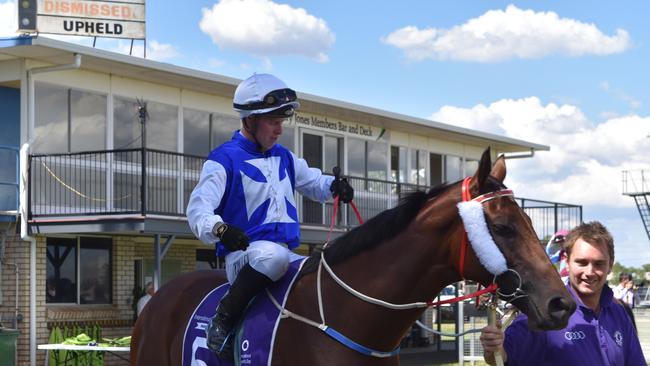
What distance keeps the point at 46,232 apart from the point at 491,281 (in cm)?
1560

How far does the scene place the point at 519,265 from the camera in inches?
173

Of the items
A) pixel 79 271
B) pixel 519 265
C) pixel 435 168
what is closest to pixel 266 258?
pixel 519 265

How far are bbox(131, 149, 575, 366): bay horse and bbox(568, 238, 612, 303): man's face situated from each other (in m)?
0.15

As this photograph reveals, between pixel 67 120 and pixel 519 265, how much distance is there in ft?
54.5

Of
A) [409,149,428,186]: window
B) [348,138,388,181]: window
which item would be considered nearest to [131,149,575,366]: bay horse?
[348,138,388,181]: window

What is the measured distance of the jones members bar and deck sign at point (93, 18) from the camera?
69.1ft

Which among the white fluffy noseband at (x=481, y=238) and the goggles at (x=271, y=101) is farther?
the goggles at (x=271, y=101)

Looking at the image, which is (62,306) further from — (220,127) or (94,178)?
(220,127)

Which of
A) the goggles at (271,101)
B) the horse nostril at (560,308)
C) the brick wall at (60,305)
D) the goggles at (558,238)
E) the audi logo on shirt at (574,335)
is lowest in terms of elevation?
the brick wall at (60,305)

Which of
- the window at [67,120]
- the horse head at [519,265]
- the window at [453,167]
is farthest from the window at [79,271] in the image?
the horse head at [519,265]

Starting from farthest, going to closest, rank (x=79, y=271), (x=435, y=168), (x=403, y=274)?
1. (x=435, y=168)
2. (x=79, y=271)
3. (x=403, y=274)

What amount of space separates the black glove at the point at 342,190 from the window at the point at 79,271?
598 inches

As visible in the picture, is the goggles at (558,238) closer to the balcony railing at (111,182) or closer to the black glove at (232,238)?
the black glove at (232,238)

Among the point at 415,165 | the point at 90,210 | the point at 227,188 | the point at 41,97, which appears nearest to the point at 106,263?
the point at 90,210
